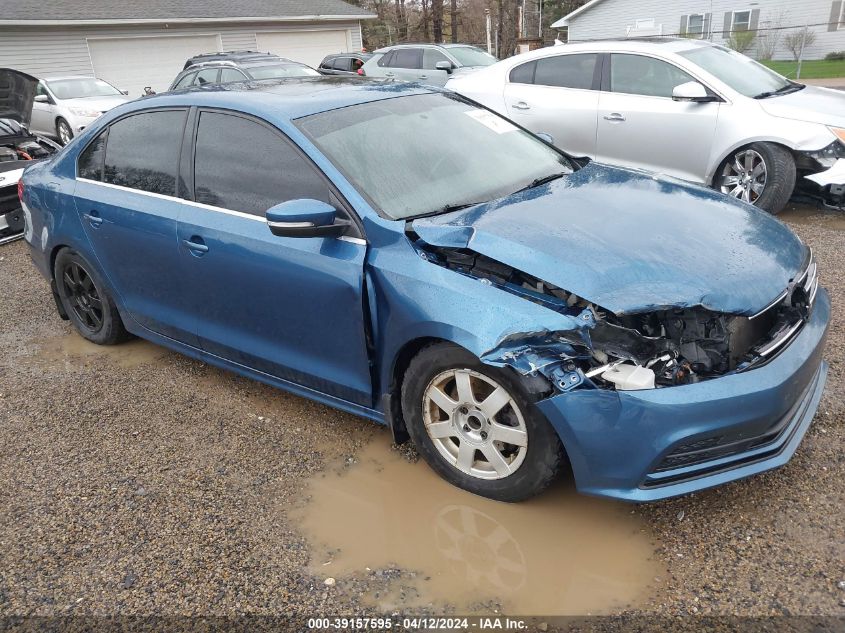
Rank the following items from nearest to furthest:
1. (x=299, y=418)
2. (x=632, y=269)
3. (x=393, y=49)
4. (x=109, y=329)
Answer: (x=632, y=269), (x=299, y=418), (x=109, y=329), (x=393, y=49)

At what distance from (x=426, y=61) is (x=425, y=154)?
1132 cm

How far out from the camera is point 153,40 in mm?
21391

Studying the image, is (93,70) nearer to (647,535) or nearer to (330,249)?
(330,249)

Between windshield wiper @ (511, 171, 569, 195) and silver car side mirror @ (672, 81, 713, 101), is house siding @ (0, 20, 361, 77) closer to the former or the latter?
silver car side mirror @ (672, 81, 713, 101)

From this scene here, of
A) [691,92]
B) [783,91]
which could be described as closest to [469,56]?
[783,91]

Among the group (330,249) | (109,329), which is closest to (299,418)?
(330,249)

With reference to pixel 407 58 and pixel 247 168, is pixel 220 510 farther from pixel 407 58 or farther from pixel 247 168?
pixel 407 58

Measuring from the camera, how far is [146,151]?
390cm

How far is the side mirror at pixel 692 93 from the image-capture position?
6.23 m

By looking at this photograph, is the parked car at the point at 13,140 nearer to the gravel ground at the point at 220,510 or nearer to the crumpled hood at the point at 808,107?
the gravel ground at the point at 220,510

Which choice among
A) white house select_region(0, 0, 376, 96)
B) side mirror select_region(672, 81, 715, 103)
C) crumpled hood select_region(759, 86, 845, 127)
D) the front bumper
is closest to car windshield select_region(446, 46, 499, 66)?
side mirror select_region(672, 81, 715, 103)

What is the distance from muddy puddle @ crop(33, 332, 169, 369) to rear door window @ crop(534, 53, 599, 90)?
16.4 ft

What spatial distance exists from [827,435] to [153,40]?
22.9m

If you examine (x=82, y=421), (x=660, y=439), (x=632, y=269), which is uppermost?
(x=632, y=269)
